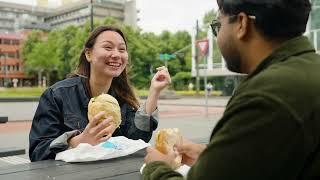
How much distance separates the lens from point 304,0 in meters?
1.46

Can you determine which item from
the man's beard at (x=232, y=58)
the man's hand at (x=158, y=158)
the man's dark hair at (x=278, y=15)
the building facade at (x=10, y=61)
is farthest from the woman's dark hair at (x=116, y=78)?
the building facade at (x=10, y=61)

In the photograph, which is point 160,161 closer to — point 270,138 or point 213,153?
point 213,153

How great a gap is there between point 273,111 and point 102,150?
5.77 feet

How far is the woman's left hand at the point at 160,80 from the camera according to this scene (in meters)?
3.20

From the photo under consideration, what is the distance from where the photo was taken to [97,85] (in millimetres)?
3496

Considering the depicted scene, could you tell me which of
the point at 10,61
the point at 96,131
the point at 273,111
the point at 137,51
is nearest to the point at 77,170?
the point at 96,131

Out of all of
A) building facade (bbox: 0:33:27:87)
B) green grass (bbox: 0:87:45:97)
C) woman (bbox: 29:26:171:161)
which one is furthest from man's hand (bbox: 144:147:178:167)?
building facade (bbox: 0:33:27:87)

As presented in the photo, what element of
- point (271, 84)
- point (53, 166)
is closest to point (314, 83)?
point (271, 84)

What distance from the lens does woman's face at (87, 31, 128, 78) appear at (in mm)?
3414

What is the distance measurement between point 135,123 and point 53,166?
3.05 feet

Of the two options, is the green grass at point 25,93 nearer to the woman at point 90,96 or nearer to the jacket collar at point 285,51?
the woman at point 90,96

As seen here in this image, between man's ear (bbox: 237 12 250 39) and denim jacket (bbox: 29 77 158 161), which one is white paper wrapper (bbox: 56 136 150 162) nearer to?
denim jacket (bbox: 29 77 158 161)

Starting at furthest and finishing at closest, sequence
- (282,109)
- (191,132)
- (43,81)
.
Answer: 1. (43,81)
2. (191,132)
3. (282,109)

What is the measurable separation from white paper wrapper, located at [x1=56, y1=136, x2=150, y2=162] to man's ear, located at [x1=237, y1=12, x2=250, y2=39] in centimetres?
145
